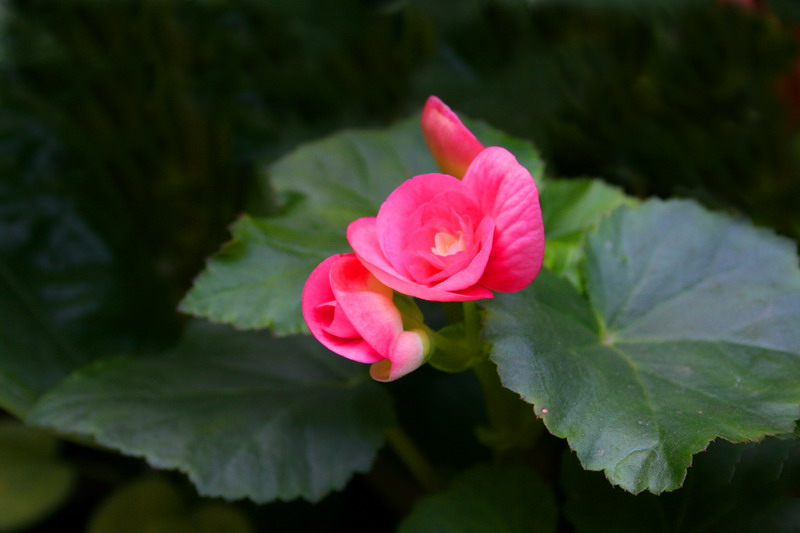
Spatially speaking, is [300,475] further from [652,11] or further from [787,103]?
[787,103]

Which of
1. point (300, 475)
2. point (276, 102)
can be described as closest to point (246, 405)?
point (300, 475)

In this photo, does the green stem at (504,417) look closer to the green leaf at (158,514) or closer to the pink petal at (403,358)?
the pink petal at (403,358)

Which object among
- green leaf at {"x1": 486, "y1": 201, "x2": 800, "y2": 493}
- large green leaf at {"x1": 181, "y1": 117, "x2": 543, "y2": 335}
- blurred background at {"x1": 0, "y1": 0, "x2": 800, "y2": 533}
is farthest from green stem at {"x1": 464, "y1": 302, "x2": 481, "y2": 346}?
blurred background at {"x1": 0, "y1": 0, "x2": 800, "y2": 533}

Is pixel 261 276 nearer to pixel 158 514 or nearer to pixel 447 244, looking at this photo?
pixel 447 244

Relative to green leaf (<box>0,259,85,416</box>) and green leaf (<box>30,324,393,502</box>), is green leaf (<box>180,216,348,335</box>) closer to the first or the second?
green leaf (<box>30,324,393,502</box>)

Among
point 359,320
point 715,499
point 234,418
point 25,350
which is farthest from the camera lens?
point 25,350

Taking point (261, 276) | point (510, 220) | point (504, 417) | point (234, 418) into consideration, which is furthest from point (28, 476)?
point (510, 220)
